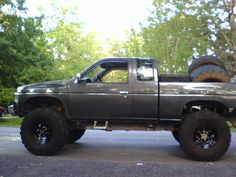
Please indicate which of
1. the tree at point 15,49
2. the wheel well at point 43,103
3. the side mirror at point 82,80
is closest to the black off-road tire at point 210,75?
the side mirror at point 82,80

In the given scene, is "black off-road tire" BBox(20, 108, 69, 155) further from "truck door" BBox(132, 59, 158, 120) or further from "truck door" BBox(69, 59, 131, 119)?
"truck door" BBox(132, 59, 158, 120)

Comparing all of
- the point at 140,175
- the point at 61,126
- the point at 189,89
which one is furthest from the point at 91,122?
the point at 140,175

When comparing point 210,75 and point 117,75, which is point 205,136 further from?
point 117,75

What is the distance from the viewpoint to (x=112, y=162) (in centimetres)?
796

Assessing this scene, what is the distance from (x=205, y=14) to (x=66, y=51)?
62.7 feet

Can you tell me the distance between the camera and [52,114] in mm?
9172

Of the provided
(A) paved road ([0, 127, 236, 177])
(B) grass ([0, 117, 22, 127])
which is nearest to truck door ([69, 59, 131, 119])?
(A) paved road ([0, 127, 236, 177])

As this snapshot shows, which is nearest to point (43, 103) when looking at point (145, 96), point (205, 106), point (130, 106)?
point (130, 106)

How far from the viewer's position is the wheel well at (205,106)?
29.4 feet

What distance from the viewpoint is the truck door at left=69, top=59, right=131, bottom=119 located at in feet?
29.8

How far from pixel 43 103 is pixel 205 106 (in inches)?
139

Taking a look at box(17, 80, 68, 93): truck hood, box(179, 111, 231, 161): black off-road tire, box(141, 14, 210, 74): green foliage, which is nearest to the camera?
box(179, 111, 231, 161): black off-road tire

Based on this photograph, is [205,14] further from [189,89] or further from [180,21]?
[189,89]

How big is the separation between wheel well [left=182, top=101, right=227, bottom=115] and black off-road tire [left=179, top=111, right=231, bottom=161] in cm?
28
